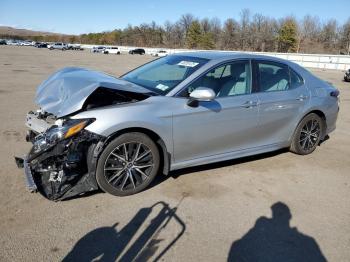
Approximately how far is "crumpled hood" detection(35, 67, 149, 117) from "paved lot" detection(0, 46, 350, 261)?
1019 millimetres

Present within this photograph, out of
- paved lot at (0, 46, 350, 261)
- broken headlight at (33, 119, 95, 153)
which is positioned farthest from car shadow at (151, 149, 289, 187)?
broken headlight at (33, 119, 95, 153)

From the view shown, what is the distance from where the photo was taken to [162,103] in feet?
14.3

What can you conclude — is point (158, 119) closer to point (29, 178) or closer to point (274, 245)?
point (29, 178)

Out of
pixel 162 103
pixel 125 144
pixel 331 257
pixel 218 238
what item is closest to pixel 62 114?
pixel 125 144

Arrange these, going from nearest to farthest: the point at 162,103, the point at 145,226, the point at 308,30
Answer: the point at 145,226, the point at 162,103, the point at 308,30

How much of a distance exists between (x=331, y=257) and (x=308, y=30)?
9623 centimetres

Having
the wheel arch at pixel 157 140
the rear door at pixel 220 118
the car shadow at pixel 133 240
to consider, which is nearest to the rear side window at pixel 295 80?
the rear door at pixel 220 118

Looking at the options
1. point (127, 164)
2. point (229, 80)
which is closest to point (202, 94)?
point (229, 80)

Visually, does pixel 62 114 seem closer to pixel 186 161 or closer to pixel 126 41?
pixel 186 161

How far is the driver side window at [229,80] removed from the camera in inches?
189

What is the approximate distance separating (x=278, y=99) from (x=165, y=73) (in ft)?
5.60

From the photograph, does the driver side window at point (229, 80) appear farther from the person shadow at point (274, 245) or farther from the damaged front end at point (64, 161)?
the person shadow at point (274, 245)

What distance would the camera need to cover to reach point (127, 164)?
4258 millimetres

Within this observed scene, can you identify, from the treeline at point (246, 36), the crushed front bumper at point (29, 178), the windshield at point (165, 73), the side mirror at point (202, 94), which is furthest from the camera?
the treeline at point (246, 36)
